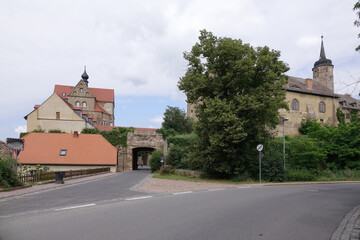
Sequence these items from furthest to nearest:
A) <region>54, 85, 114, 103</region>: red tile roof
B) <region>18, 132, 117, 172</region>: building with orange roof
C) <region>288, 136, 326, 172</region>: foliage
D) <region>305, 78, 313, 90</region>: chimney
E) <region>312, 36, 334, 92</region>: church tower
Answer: <region>54, 85, 114, 103</region>: red tile roof → <region>312, 36, 334, 92</region>: church tower → <region>305, 78, 313, 90</region>: chimney → <region>18, 132, 117, 172</region>: building with orange roof → <region>288, 136, 326, 172</region>: foliage

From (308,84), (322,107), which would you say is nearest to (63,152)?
(308,84)

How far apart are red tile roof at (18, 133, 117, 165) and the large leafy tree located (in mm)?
18408

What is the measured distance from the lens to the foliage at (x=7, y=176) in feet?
45.0

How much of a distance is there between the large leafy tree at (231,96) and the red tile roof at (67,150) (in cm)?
1841

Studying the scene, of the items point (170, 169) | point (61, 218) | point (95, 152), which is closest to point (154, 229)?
point (61, 218)

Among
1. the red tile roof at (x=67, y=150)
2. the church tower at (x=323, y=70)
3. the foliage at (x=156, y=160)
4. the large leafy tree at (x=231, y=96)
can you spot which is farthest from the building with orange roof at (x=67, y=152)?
the church tower at (x=323, y=70)

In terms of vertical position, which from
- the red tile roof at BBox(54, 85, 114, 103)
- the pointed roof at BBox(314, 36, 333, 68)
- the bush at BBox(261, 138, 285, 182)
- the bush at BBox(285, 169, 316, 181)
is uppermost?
the pointed roof at BBox(314, 36, 333, 68)

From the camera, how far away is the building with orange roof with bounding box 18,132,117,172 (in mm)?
34719

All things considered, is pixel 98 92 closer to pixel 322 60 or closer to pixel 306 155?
pixel 322 60

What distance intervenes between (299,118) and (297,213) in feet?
152

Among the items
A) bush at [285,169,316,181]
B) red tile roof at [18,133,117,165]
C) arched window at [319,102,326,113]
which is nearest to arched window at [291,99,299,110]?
arched window at [319,102,326,113]

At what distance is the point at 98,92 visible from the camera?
89938 millimetres

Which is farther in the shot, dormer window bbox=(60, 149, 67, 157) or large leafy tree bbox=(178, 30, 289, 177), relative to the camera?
dormer window bbox=(60, 149, 67, 157)

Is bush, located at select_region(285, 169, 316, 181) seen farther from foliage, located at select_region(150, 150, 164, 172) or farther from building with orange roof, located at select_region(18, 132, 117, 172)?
building with orange roof, located at select_region(18, 132, 117, 172)
